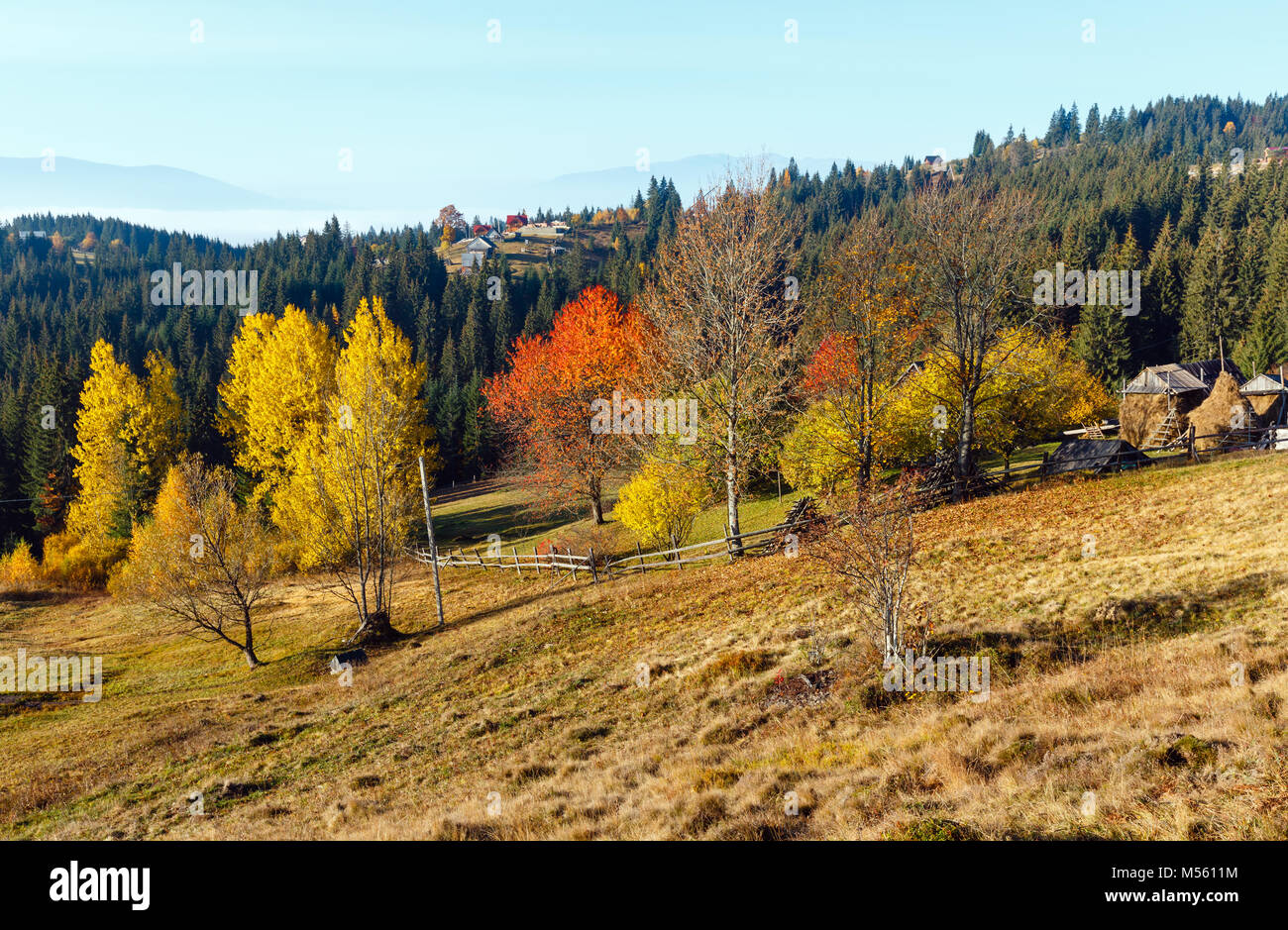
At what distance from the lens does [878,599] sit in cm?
1405

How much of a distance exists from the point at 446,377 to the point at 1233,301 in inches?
3655

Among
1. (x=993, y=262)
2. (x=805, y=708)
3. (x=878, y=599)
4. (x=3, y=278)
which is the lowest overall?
(x=805, y=708)

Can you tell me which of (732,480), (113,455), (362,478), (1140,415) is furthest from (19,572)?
(1140,415)

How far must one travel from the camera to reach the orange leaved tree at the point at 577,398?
3981 cm

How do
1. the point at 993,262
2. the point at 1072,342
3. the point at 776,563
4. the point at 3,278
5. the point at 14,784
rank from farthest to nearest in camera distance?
the point at 3,278 < the point at 1072,342 < the point at 993,262 < the point at 776,563 < the point at 14,784

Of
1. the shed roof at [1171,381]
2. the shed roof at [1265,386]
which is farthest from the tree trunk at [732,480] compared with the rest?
the shed roof at [1265,386]

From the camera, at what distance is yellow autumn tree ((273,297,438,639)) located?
28.7 metres

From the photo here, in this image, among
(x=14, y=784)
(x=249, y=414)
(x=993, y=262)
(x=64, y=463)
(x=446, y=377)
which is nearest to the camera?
(x=14, y=784)

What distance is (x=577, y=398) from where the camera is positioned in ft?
132

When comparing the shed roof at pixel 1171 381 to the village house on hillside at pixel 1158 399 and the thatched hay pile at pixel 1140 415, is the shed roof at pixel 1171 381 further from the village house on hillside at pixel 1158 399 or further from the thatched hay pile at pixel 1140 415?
the thatched hay pile at pixel 1140 415

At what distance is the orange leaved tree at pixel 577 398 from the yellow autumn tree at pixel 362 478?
6.27 m

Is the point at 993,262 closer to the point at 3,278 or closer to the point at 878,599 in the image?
the point at 878,599

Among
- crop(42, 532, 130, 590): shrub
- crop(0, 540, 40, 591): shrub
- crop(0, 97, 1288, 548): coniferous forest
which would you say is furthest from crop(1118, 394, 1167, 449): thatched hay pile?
crop(0, 540, 40, 591): shrub
